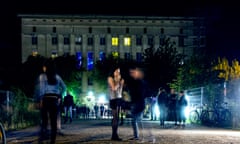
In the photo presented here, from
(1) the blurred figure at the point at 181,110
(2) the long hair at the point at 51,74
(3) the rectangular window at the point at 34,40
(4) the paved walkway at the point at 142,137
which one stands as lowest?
(4) the paved walkway at the point at 142,137

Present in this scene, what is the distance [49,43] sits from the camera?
110 meters

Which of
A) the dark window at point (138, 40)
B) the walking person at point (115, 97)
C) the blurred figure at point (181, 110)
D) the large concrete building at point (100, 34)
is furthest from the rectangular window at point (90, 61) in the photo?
the walking person at point (115, 97)

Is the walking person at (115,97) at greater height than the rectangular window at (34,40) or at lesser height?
lesser

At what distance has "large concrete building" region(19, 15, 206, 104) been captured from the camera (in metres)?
109

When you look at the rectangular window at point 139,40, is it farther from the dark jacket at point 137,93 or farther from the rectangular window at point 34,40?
the dark jacket at point 137,93

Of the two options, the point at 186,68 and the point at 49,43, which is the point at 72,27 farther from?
the point at 186,68

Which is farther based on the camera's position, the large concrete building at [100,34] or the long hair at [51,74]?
the large concrete building at [100,34]

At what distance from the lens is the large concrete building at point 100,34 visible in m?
109

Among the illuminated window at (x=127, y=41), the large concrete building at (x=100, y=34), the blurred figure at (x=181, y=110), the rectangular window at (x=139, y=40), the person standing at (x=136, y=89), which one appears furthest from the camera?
the rectangular window at (x=139, y=40)

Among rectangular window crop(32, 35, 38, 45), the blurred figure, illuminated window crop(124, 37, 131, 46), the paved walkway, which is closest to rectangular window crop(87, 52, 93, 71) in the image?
illuminated window crop(124, 37, 131, 46)

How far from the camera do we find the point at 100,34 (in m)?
110

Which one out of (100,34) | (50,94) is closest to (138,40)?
(100,34)

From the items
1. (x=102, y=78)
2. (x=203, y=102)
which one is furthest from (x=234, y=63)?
(x=203, y=102)

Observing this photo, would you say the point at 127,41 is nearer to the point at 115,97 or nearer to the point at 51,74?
the point at 115,97
